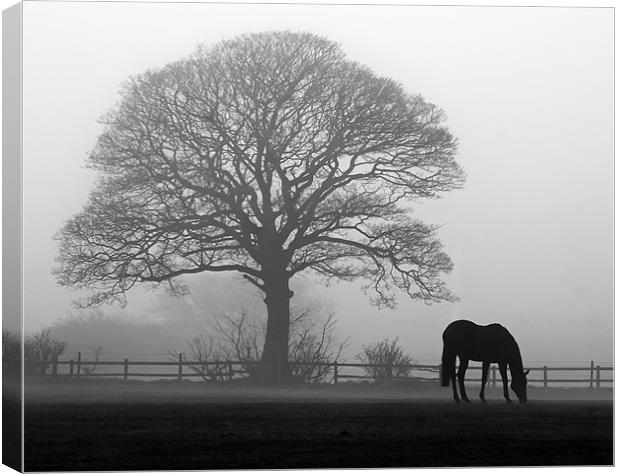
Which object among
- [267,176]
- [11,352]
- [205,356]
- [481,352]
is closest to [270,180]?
[267,176]

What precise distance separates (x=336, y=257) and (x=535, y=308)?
2593 mm

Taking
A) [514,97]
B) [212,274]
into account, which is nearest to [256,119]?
[212,274]

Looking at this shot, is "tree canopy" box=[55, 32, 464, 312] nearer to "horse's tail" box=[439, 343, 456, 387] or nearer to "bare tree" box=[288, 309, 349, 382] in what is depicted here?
"bare tree" box=[288, 309, 349, 382]

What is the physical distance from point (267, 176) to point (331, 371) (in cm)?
257

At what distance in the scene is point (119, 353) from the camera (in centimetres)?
1903

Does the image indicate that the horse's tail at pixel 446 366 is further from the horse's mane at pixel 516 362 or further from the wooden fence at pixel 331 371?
the horse's mane at pixel 516 362

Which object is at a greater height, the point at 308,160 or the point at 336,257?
the point at 308,160

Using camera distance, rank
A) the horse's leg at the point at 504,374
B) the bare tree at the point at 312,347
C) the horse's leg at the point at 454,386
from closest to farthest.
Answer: the bare tree at the point at 312,347, the horse's leg at the point at 454,386, the horse's leg at the point at 504,374

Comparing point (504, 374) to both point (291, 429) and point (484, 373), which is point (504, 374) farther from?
point (291, 429)

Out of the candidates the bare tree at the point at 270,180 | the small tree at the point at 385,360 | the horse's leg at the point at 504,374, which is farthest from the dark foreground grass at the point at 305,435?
the bare tree at the point at 270,180

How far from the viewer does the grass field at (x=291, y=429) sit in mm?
18328

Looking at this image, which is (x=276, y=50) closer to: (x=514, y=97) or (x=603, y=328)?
(x=514, y=97)

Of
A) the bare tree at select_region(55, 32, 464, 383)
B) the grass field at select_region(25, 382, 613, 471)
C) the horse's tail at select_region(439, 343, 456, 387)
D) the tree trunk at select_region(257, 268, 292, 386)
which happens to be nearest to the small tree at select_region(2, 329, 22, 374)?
the grass field at select_region(25, 382, 613, 471)

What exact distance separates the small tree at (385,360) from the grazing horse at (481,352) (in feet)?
1.76
